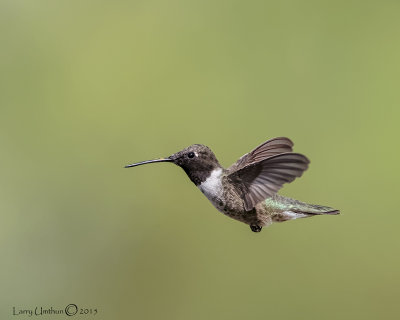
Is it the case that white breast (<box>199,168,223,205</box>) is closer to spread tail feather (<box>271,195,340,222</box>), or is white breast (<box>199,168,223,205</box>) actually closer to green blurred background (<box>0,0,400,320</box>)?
spread tail feather (<box>271,195,340,222</box>)

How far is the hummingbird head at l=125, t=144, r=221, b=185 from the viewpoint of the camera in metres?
0.78

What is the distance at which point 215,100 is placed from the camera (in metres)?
2.36

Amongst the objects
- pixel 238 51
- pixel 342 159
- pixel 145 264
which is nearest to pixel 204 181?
pixel 145 264

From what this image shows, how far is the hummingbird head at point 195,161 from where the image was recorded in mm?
780

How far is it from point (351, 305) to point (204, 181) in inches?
67.3

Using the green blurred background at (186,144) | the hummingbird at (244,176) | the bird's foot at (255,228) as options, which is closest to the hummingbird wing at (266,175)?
the hummingbird at (244,176)

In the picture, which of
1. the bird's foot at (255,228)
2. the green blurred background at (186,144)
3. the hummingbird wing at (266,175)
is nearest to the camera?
the hummingbird wing at (266,175)

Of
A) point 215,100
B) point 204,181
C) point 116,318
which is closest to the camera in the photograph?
point 204,181

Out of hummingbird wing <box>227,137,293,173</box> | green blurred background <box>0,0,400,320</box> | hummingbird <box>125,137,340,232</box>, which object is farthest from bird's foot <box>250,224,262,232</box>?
green blurred background <box>0,0,400,320</box>

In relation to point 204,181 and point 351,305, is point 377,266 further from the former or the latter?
point 204,181

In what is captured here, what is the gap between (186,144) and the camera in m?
2.37

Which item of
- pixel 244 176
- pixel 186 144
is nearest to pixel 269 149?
pixel 244 176

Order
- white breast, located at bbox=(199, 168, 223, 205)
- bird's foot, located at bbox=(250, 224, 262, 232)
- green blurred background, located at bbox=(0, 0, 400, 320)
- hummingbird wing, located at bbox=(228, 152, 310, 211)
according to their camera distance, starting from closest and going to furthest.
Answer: hummingbird wing, located at bbox=(228, 152, 310, 211), white breast, located at bbox=(199, 168, 223, 205), bird's foot, located at bbox=(250, 224, 262, 232), green blurred background, located at bbox=(0, 0, 400, 320)

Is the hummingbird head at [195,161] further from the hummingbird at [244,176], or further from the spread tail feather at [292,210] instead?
the spread tail feather at [292,210]
